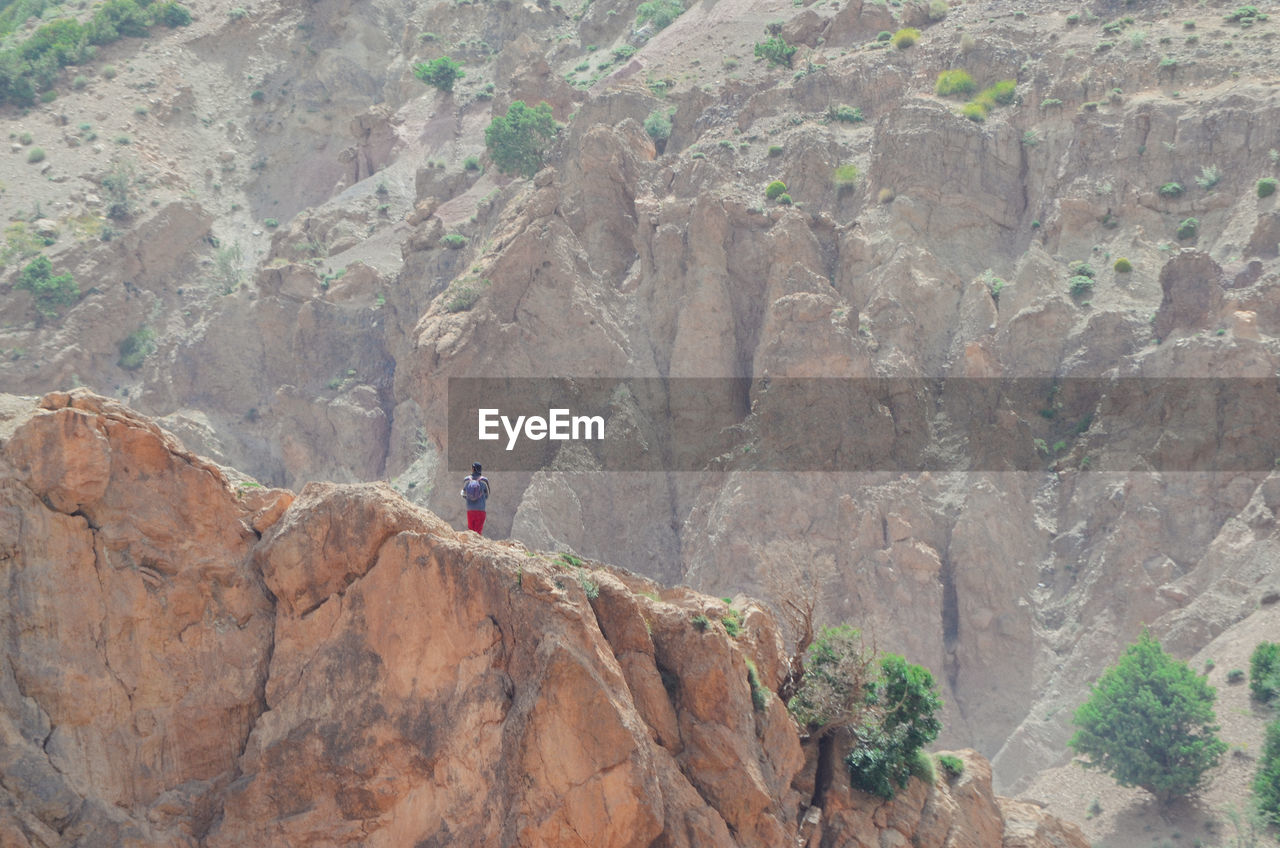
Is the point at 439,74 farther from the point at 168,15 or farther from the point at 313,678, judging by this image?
the point at 313,678

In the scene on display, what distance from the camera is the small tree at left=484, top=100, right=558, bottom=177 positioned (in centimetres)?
7581

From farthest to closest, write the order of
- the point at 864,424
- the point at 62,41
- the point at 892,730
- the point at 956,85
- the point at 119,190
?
the point at 62,41 < the point at 119,190 < the point at 956,85 < the point at 864,424 < the point at 892,730

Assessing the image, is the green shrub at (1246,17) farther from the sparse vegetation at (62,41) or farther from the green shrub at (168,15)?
the green shrub at (168,15)

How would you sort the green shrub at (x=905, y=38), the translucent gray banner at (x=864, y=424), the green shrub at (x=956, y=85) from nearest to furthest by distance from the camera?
1. the translucent gray banner at (x=864, y=424)
2. the green shrub at (x=956, y=85)
3. the green shrub at (x=905, y=38)

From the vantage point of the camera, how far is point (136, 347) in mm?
76875

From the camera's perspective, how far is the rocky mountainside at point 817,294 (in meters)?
54.0

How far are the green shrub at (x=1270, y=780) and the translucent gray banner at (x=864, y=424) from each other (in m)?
11.2

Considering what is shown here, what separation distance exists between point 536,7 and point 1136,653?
67.0 metres

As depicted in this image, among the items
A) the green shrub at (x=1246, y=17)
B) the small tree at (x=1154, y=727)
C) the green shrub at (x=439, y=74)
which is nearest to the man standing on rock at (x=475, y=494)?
the small tree at (x=1154, y=727)

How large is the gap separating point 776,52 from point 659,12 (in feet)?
52.4

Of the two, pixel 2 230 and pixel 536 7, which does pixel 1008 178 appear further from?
pixel 2 230

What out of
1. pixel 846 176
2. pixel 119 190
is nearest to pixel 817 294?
pixel 846 176

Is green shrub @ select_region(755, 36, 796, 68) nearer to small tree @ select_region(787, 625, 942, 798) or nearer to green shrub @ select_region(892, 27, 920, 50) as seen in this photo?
green shrub @ select_region(892, 27, 920, 50)

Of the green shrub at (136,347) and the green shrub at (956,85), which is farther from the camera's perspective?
the green shrub at (136,347)
